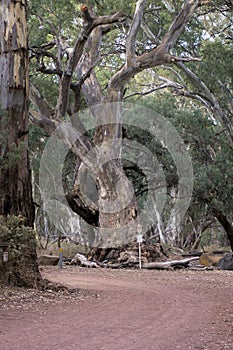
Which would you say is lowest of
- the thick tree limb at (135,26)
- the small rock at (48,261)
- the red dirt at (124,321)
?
the red dirt at (124,321)

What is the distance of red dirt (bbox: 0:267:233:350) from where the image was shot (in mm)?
5910

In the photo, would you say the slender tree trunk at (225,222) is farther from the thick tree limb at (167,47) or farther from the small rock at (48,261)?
the thick tree limb at (167,47)

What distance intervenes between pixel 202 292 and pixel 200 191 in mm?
13446

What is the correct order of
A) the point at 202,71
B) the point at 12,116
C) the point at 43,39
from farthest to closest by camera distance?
the point at 202,71 < the point at 43,39 < the point at 12,116

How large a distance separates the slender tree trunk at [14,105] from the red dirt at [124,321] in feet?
7.52

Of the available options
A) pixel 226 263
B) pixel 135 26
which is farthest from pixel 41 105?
pixel 226 263

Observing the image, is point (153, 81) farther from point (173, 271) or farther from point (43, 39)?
point (173, 271)

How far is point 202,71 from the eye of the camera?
22.4 metres

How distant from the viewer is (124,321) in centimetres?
738

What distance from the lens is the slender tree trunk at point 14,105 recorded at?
10781mm

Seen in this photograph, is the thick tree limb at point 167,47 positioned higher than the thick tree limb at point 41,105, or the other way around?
the thick tree limb at point 167,47

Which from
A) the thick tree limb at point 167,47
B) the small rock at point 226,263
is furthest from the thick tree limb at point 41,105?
the small rock at point 226,263

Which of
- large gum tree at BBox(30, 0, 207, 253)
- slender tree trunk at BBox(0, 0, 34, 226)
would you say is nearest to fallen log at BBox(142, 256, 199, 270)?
large gum tree at BBox(30, 0, 207, 253)

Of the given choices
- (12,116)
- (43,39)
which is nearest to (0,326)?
(12,116)
